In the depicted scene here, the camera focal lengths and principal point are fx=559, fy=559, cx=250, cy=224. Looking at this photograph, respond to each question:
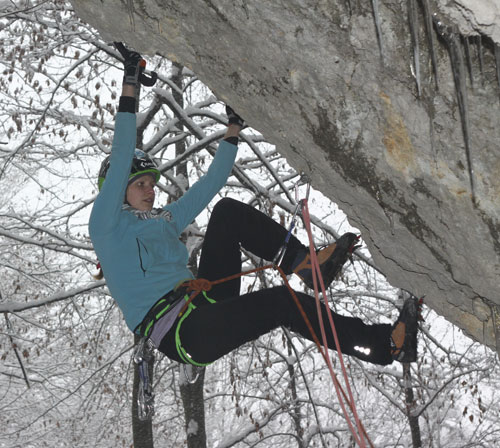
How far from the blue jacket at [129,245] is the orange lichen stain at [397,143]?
1.30 meters

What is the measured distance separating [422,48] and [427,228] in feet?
2.70

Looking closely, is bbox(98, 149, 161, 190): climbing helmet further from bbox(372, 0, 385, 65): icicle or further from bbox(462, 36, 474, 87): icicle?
bbox(462, 36, 474, 87): icicle

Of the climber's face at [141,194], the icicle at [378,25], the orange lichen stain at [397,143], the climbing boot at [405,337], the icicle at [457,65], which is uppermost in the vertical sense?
the climber's face at [141,194]

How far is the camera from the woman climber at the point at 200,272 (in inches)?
111

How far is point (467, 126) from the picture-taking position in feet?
5.94

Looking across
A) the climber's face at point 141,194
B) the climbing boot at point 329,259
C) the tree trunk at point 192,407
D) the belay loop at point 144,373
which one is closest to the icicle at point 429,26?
the climbing boot at point 329,259

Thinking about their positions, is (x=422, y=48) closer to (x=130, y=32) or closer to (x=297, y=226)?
(x=130, y=32)

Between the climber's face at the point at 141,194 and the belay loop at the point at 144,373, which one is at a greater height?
the climber's face at the point at 141,194

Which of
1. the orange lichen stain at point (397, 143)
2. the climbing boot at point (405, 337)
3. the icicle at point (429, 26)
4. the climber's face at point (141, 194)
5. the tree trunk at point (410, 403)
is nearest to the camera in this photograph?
the icicle at point (429, 26)

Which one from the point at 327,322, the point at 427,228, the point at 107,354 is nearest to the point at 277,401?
the point at 107,354

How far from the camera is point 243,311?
111 inches

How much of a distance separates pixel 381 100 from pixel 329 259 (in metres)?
1.10

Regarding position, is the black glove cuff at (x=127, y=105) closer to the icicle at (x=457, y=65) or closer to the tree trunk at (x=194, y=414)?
the icicle at (x=457, y=65)

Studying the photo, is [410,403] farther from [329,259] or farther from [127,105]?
[127,105]
